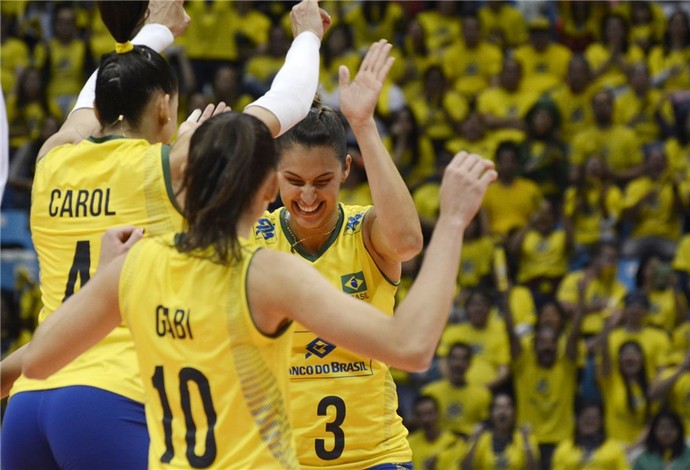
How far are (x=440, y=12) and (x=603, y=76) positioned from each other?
7.59 feet

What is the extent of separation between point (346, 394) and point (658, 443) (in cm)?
654

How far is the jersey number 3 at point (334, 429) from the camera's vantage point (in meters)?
5.07

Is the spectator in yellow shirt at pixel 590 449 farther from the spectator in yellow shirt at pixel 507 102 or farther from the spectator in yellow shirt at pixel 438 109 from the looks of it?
the spectator in yellow shirt at pixel 438 109

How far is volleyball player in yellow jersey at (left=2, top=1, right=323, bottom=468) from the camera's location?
407cm

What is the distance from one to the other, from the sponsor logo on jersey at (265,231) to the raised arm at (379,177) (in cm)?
46

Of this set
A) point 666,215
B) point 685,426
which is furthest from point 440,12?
point 685,426

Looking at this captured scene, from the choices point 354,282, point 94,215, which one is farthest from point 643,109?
point 94,215

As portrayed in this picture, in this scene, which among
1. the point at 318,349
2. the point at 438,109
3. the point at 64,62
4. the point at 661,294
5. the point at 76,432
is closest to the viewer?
the point at 76,432

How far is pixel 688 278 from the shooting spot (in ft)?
41.3

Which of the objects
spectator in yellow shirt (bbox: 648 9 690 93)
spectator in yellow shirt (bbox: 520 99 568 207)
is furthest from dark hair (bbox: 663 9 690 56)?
spectator in yellow shirt (bbox: 520 99 568 207)

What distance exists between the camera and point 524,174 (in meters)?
14.1

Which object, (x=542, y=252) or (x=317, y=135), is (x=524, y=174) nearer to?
(x=542, y=252)

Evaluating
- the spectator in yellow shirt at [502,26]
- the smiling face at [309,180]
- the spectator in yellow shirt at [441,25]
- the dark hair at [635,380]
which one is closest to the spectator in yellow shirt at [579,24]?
the spectator in yellow shirt at [502,26]

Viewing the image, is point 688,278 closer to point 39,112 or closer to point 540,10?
point 540,10
